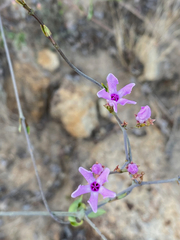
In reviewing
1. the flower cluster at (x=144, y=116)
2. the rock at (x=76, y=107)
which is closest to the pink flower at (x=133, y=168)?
the flower cluster at (x=144, y=116)

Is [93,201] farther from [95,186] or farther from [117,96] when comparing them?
[117,96]

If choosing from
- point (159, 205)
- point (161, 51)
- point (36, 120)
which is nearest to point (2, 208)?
point (36, 120)

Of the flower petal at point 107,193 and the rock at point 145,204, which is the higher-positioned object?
the flower petal at point 107,193

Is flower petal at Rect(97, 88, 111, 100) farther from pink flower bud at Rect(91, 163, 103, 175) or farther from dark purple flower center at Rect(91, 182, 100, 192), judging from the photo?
dark purple flower center at Rect(91, 182, 100, 192)

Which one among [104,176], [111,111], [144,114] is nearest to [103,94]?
[111,111]

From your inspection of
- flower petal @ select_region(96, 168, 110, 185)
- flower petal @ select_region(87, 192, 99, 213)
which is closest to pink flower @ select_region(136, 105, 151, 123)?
flower petal @ select_region(96, 168, 110, 185)

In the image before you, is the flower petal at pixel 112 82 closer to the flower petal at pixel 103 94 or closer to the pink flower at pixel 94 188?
the flower petal at pixel 103 94

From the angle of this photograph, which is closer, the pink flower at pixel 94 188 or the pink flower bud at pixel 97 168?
the pink flower at pixel 94 188

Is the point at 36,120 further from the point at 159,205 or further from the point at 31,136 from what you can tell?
the point at 159,205
